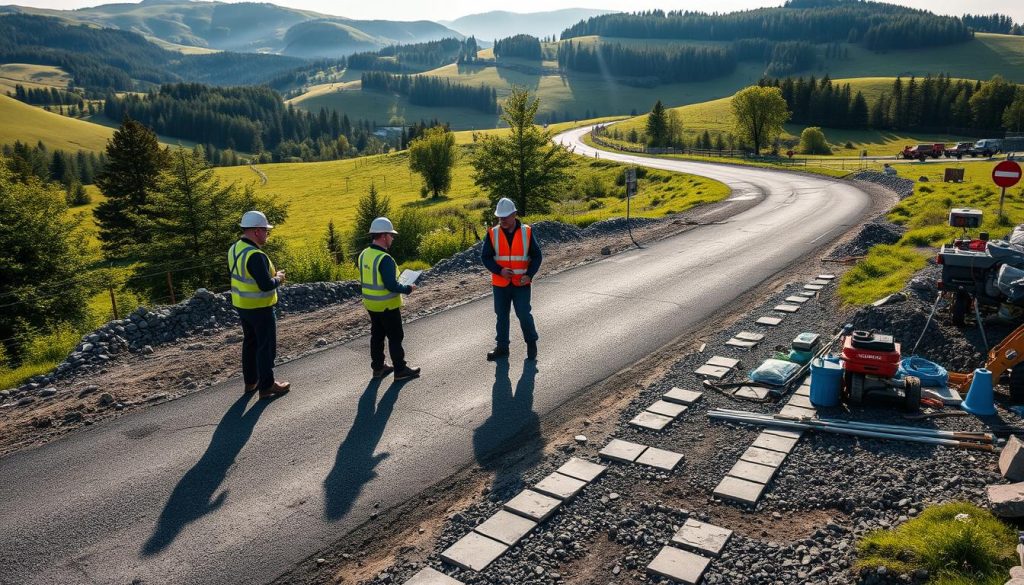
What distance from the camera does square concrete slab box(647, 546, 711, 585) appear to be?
5.21 m

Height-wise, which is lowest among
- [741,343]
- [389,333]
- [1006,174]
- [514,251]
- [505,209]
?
[741,343]

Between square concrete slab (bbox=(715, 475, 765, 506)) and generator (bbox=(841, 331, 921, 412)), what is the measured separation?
262cm

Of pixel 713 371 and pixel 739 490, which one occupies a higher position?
pixel 739 490

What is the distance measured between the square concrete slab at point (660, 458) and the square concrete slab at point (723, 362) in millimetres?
3050

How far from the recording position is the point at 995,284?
9.38 m

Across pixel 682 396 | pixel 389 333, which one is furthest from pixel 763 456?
pixel 389 333

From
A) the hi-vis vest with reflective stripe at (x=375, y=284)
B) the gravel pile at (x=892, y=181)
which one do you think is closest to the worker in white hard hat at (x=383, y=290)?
the hi-vis vest with reflective stripe at (x=375, y=284)

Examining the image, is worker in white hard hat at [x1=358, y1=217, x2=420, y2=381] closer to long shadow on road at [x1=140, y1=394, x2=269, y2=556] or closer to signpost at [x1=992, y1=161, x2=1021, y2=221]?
long shadow on road at [x1=140, y1=394, x2=269, y2=556]

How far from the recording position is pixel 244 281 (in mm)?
8898

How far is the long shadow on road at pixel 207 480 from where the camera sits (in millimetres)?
6074

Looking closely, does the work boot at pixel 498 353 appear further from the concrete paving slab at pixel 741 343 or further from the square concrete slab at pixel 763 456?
the square concrete slab at pixel 763 456

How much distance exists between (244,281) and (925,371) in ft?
31.9

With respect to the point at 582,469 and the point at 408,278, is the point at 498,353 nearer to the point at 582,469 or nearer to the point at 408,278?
the point at 408,278

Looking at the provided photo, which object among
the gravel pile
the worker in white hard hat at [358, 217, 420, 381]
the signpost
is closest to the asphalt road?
the worker in white hard hat at [358, 217, 420, 381]
